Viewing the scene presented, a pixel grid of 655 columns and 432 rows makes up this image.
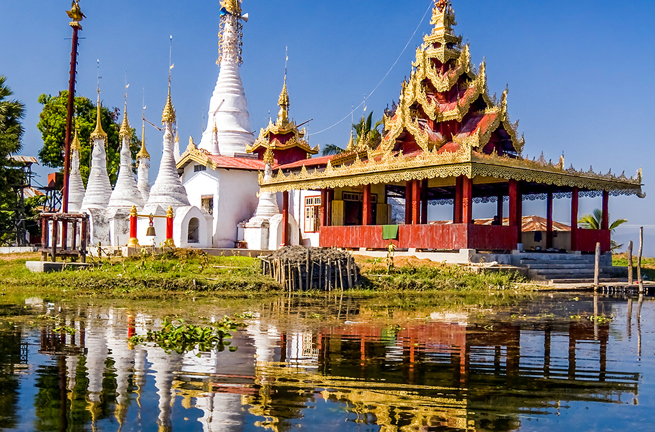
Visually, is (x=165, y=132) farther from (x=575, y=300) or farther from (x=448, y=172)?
(x=575, y=300)

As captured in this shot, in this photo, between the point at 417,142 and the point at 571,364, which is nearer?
the point at 571,364

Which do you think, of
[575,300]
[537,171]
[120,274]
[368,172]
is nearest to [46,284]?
[120,274]

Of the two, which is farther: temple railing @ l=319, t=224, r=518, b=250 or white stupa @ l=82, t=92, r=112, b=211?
white stupa @ l=82, t=92, r=112, b=211

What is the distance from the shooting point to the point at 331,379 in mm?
7707

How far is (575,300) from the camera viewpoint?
18.0 metres

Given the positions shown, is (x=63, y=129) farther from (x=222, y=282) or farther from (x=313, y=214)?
(x=222, y=282)

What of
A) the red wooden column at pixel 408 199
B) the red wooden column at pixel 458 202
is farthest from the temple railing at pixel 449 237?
the red wooden column at pixel 408 199

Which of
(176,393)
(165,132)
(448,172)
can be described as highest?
(165,132)

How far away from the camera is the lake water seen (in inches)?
241

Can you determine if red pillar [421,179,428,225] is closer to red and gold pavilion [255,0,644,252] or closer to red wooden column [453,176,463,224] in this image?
red and gold pavilion [255,0,644,252]

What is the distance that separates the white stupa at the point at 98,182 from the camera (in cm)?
3466

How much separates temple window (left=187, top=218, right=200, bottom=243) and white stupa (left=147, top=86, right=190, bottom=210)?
1028 mm

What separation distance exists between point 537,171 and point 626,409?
683 inches

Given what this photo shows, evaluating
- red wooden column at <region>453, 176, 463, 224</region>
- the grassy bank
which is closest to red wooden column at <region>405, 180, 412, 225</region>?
red wooden column at <region>453, 176, 463, 224</region>
